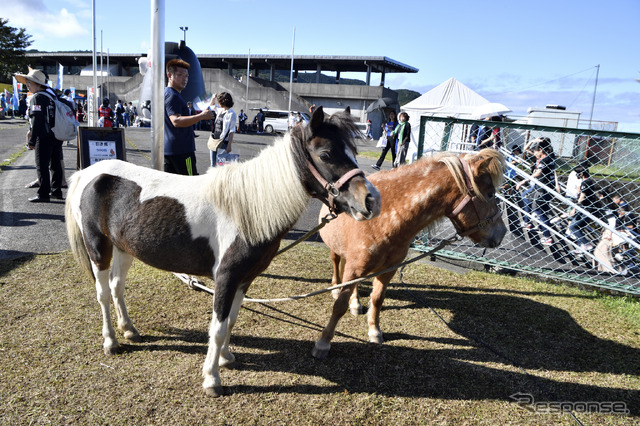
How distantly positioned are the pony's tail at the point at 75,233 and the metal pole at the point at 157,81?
1.24m

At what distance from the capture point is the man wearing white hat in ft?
21.3

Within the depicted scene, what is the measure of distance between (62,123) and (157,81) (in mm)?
3819

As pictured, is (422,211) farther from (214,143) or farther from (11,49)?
(11,49)

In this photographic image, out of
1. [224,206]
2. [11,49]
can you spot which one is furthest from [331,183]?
[11,49]

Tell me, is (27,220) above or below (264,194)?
below

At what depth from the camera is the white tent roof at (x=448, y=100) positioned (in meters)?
19.0

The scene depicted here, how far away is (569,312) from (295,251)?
3.63 m

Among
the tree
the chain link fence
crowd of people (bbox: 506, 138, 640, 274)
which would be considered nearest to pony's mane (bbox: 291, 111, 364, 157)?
the chain link fence

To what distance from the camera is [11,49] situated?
47.7 meters

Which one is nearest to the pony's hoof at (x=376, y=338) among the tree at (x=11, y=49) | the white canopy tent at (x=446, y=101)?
the white canopy tent at (x=446, y=101)

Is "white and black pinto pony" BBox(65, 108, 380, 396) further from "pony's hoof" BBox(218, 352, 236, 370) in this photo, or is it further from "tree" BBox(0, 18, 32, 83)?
"tree" BBox(0, 18, 32, 83)

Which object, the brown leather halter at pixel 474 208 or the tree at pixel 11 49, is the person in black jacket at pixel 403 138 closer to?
the brown leather halter at pixel 474 208

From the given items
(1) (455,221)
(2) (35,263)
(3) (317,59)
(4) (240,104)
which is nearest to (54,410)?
(2) (35,263)

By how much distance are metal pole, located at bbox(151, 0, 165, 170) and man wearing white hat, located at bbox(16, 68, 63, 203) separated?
370 centimetres
